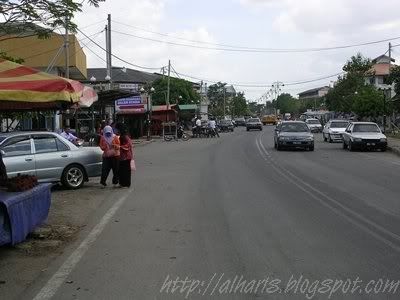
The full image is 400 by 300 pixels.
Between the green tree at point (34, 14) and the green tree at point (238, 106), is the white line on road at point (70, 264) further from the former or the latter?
the green tree at point (238, 106)

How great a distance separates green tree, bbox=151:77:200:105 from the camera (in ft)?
233

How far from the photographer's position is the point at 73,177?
1420 centimetres

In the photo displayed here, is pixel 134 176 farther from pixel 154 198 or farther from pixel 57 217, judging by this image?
pixel 57 217

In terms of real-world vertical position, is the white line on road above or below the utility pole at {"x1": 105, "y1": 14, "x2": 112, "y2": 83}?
below

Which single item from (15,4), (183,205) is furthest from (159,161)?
(15,4)

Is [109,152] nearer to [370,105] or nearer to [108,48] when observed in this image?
Result: [108,48]

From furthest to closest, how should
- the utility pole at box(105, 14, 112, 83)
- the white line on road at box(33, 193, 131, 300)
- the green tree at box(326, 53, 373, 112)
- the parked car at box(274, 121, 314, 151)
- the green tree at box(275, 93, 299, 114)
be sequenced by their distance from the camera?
the green tree at box(275, 93, 299, 114) → the green tree at box(326, 53, 373, 112) → the utility pole at box(105, 14, 112, 83) → the parked car at box(274, 121, 314, 151) → the white line on road at box(33, 193, 131, 300)

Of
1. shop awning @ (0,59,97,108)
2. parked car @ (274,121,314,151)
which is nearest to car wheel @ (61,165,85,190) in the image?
shop awning @ (0,59,97,108)

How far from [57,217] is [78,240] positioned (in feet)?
6.76

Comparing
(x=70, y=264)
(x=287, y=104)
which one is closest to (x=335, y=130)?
(x=70, y=264)

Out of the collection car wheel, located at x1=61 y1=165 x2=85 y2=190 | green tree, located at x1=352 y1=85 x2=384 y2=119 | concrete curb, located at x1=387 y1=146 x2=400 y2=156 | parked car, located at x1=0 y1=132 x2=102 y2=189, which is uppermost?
green tree, located at x1=352 y1=85 x2=384 y2=119

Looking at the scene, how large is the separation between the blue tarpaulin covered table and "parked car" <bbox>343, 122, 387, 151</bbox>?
21.5 m

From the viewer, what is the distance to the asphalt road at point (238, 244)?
18.8ft

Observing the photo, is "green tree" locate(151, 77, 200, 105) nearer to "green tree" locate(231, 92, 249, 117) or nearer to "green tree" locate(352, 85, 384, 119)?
"green tree" locate(352, 85, 384, 119)
